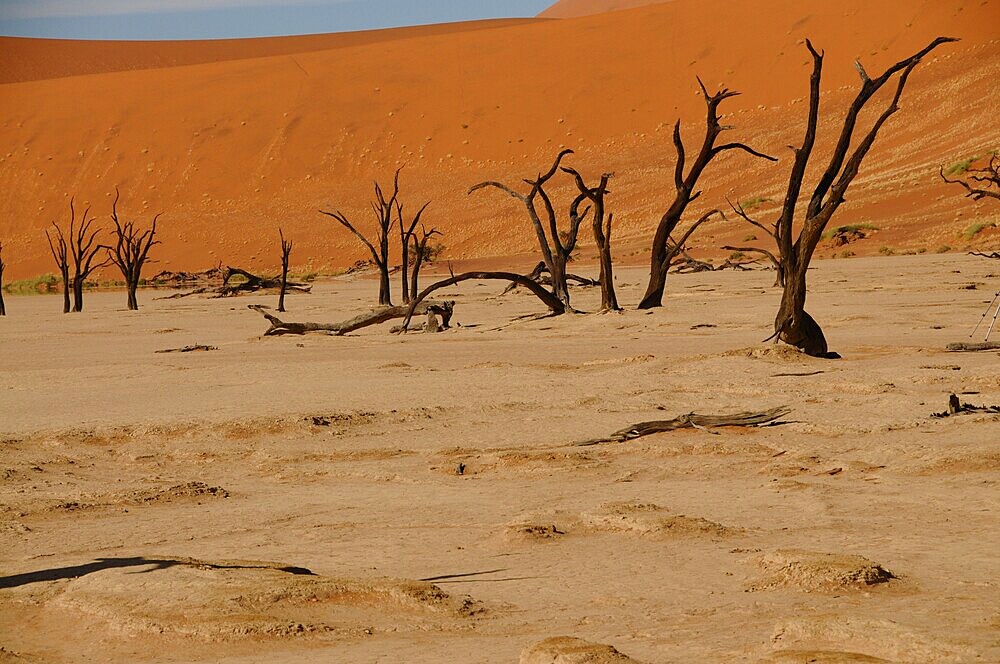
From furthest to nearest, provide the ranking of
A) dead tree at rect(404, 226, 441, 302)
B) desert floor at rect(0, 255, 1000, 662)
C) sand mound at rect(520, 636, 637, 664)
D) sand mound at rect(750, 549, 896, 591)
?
dead tree at rect(404, 226, 441, 302), sand mound at rect(750, 549, 896, 591), desert floor at rect(0, 255, 1000, 662), sand mound at rect(520, 636, 637, 664)

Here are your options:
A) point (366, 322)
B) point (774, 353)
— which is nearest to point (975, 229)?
point (366, 322)

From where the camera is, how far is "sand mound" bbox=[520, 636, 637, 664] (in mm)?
3914

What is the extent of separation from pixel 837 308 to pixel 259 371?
9062 mm

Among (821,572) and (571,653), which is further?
(821,572)

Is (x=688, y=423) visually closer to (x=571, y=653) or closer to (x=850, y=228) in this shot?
(x=571, y=653)

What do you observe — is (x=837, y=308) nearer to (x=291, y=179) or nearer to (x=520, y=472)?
(x=520, y=472)

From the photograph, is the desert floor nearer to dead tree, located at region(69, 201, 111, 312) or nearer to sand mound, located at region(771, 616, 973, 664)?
sand mound, located at region(771, 616, 973, 664)

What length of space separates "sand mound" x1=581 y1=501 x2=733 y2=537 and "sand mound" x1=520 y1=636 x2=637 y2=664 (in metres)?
1.93

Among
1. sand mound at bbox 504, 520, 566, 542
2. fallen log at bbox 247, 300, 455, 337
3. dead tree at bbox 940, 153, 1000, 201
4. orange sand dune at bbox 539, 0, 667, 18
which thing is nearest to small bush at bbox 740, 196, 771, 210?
dead tree at bbox 940, 153, 1000, 201

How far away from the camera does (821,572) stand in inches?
196

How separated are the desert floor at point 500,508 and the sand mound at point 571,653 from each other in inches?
5.3

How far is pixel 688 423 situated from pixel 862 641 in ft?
15.1

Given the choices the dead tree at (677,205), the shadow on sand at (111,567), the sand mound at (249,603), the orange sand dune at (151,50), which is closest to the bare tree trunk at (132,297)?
the dead tree at (677,205)

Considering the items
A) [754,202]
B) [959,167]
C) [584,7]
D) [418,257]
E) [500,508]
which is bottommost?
[500,508]
